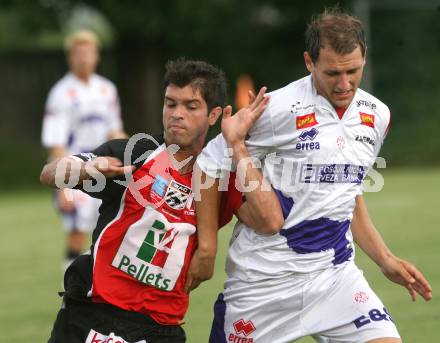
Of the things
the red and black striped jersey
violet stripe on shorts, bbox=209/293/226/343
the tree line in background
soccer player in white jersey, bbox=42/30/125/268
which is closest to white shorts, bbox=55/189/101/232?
soccer player in white jersey, bbox=42/30/125/268

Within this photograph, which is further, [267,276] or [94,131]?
[94,131]

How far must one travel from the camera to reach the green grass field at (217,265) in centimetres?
756

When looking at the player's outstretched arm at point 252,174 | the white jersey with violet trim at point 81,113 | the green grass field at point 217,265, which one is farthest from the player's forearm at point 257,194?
the white jersey with violet trim at point 81,113

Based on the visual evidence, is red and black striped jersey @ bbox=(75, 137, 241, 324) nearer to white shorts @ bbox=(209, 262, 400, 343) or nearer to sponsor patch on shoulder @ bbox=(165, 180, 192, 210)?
sponsor patch on shoulder @ bbox=(165, 180, 192, 210)

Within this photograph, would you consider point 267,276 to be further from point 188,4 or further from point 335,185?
point 188,4

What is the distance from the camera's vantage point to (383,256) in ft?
16.3

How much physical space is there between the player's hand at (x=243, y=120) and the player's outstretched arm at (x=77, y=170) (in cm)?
47

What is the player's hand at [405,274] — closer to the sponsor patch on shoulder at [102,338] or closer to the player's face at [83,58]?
the sponsor patch on shoulder at [102,338]

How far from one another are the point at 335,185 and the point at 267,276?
0.52m

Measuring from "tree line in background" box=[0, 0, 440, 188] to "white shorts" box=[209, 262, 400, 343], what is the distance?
18.9 m

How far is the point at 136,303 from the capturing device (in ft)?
15.1

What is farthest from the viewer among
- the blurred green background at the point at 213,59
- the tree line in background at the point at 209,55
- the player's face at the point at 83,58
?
the tree line in background at the point at 209,55

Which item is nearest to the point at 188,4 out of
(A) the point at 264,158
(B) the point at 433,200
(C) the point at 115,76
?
(C) the point at 115,76

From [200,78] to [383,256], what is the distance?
1.26m
